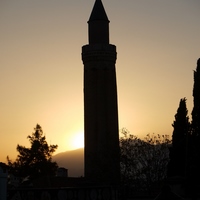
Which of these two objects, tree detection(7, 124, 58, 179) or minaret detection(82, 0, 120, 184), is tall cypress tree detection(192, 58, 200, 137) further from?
tree detection(7, 124, 58, 179)

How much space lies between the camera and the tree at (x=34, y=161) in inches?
2280

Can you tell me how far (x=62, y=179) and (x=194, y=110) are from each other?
47.9ft

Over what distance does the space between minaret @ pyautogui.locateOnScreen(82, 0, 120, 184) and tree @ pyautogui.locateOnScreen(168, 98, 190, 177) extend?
11.8 meters

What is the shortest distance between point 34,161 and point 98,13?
16.8 meters

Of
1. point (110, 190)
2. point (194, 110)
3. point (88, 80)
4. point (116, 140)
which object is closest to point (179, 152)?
point (194, 110)

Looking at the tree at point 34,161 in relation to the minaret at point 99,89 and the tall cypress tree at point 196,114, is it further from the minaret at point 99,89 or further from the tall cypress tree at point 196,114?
the tall cypress tree at point 196,114

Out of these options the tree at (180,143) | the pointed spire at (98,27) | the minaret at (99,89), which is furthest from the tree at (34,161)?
the tree at (180,143)

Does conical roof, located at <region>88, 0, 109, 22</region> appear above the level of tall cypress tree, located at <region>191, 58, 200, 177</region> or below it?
above

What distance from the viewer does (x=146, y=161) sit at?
5606 cm

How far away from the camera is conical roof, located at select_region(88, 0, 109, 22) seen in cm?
5691

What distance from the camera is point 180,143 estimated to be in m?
41.8

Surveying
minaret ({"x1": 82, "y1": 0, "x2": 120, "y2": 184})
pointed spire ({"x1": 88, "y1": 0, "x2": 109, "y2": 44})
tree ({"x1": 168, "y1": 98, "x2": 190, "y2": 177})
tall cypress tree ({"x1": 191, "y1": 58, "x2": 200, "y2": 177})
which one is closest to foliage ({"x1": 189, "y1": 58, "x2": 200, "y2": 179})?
tall cypress tree ({"x1": 191, "y1": 58, "x2": 200, "y2": 177})

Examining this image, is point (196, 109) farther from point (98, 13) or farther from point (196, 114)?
point (98, 13)

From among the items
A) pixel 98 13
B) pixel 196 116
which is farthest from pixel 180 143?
pixel 98 13
